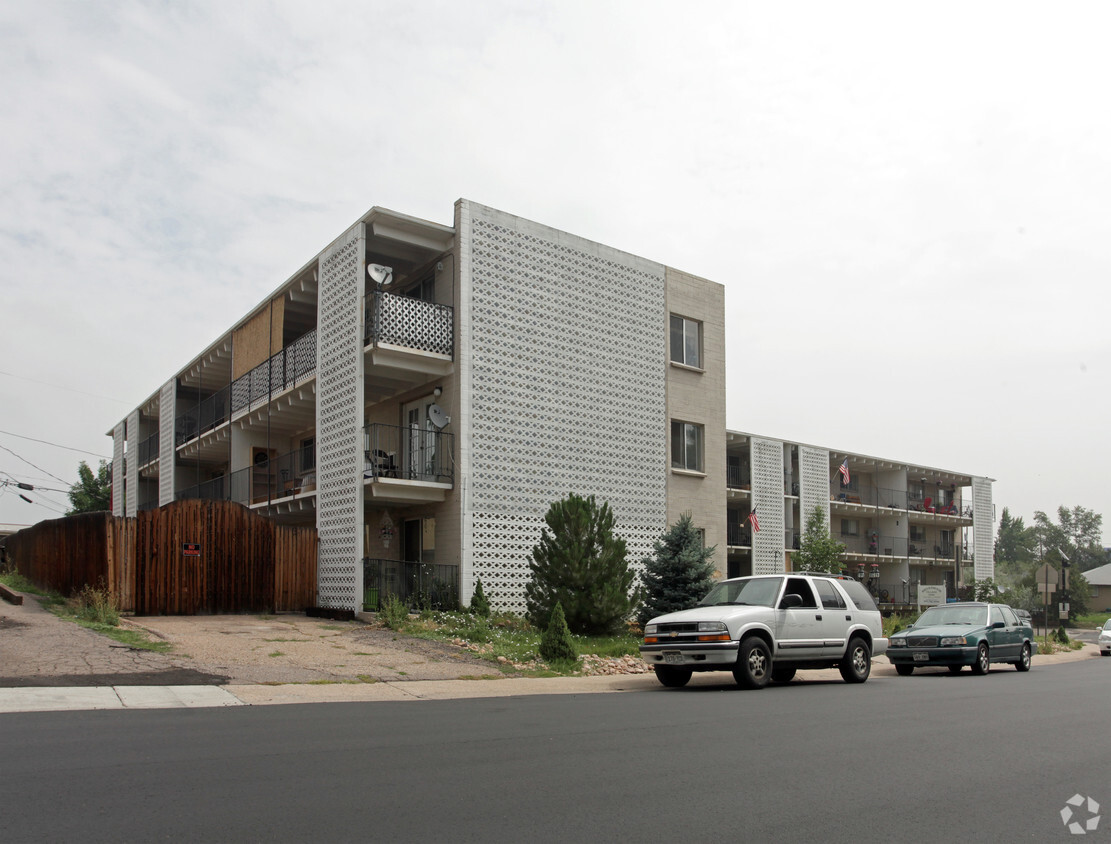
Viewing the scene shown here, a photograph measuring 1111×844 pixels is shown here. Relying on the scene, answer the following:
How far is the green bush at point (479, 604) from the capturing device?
20750 mm

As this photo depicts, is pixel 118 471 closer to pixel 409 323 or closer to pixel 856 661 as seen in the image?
pixel 409 323

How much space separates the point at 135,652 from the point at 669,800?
1063 centimetres

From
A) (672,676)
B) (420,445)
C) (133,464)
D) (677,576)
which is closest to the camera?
(672,676)

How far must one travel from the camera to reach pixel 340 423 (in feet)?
76.2

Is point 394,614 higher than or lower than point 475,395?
lower

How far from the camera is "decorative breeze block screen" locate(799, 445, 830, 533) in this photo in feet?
148

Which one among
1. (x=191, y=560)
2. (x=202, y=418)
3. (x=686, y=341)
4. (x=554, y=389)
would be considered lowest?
(x=191, y=560)

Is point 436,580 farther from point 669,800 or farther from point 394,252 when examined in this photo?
point 669,800

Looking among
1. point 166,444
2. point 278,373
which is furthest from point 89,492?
point 278,373

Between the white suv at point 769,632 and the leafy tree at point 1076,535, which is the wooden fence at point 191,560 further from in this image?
the leafy tree at point 1076,535

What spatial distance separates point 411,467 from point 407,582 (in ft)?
9.17

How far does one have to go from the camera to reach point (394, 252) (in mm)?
24125

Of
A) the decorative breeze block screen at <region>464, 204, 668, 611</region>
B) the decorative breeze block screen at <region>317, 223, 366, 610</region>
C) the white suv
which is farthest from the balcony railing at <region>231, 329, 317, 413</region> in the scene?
the white suv

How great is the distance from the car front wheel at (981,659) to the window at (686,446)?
33.6ft
